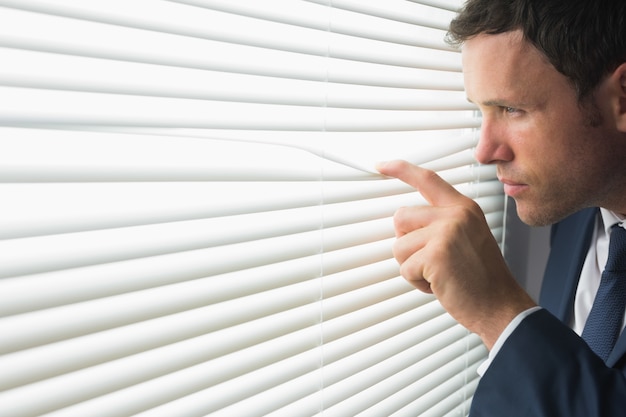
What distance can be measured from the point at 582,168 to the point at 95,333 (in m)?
0.93

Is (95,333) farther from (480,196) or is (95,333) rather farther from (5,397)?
(480,196)

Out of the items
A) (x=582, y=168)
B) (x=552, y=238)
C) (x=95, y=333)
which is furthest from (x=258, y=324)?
(x=552, y=238)

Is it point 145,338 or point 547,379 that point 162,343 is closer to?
point 145,338

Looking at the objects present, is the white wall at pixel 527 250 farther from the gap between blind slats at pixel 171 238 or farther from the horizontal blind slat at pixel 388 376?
the gap between blind slats at pixel 171 238

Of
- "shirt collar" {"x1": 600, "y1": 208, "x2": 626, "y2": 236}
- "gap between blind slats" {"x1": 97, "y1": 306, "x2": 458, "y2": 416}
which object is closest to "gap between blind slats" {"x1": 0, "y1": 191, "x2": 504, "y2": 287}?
"gap between blind slats" {"x1": 97, "y1": 306, "x2": 458, "y2": 416}

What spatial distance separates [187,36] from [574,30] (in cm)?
71

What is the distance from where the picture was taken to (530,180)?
1079mm

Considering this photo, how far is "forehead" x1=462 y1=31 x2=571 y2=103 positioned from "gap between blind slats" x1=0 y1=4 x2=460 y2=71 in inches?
6.8

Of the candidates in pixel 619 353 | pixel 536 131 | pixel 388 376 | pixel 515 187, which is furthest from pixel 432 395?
pixel 536 131

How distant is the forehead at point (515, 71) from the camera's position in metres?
1.00

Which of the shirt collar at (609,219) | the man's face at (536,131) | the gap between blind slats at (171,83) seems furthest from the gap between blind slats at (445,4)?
the shirt collar at (609,219)

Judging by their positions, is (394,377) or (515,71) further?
(394,377)

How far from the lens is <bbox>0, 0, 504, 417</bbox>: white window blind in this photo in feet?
2.02

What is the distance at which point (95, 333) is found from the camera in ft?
2.21
